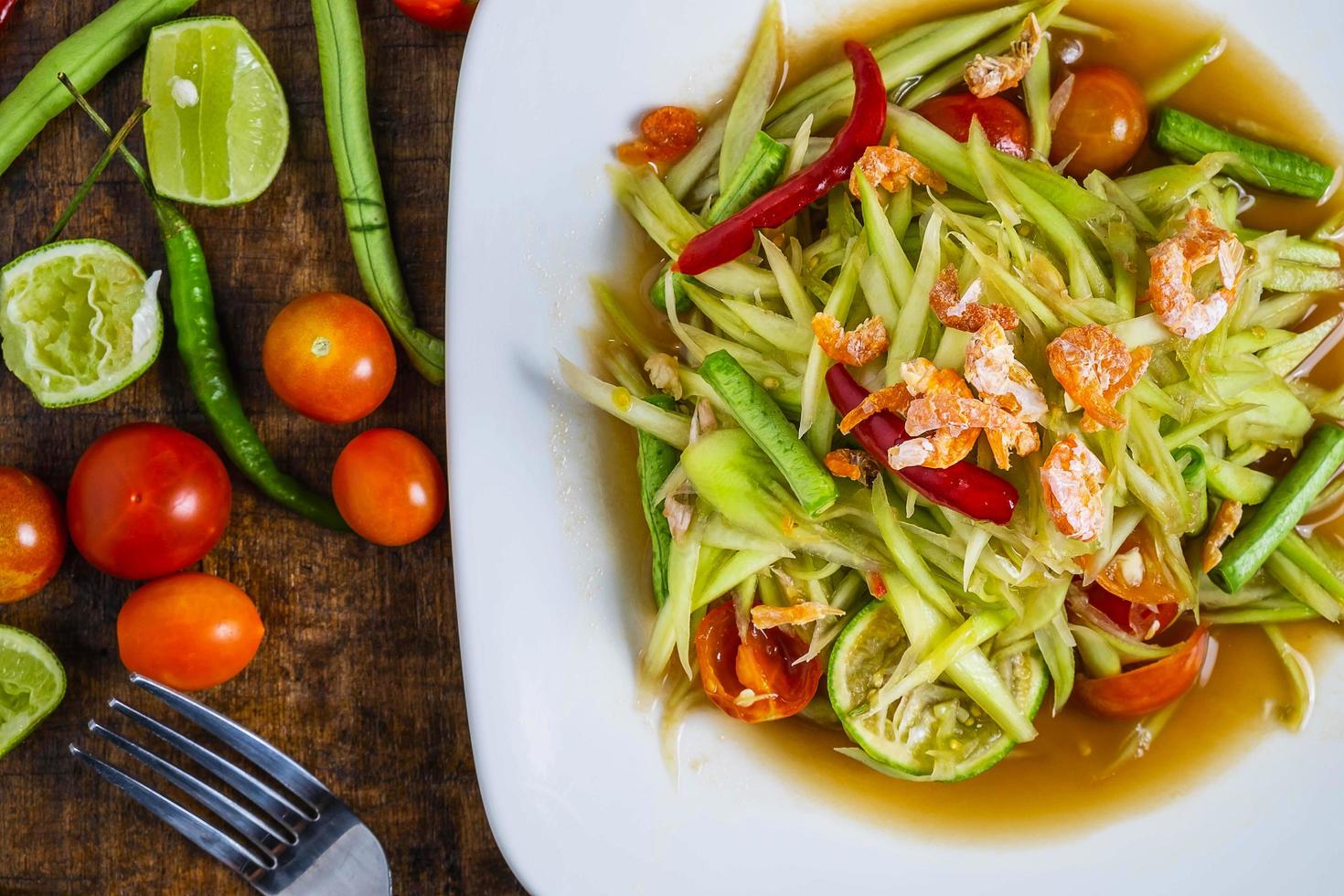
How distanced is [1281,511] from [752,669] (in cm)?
167

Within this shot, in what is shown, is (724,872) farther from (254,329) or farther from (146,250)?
(146,250)

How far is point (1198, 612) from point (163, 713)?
3401 mm

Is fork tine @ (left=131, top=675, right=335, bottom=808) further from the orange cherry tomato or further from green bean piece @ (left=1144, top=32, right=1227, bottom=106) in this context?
green bean piece @ (left=1144, top=32, right=1227, bottom=106)

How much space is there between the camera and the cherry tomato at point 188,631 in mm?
3252

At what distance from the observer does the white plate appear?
2.92 m

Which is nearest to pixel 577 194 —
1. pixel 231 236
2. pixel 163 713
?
pixel 231 236

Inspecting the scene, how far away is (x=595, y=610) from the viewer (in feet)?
10.2

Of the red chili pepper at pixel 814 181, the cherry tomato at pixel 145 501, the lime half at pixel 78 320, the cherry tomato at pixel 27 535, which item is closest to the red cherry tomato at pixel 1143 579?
the red chili pepper at pixel 814 181

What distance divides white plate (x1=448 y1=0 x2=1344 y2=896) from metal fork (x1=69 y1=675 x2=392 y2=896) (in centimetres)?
76

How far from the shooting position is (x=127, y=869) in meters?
3.46

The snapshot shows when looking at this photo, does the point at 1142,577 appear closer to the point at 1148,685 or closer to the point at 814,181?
the point at 1148,685

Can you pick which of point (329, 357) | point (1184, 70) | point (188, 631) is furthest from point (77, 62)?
point (1184, 70)

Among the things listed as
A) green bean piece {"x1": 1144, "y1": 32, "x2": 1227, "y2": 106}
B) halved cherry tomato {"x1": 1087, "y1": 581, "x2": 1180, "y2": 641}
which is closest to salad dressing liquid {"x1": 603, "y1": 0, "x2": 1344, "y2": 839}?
green bean piece {"x1": 1144, "y1": 32, "x2": 1227, "y2": 106}

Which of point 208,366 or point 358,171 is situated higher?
point 358,171
